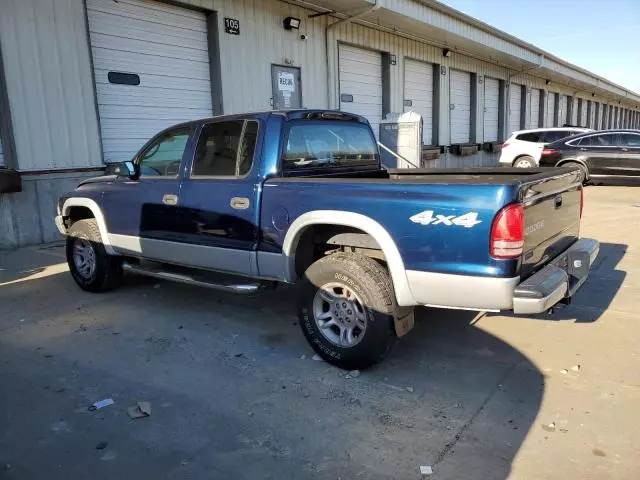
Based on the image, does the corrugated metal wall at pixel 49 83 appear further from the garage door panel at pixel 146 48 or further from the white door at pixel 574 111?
the white door at pixel 574 111

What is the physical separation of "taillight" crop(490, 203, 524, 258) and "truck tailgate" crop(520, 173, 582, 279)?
0.43 ft

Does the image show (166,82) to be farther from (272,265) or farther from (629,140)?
(629,140)

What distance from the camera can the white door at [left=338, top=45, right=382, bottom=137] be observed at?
14852mm

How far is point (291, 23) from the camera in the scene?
12500 millimetres

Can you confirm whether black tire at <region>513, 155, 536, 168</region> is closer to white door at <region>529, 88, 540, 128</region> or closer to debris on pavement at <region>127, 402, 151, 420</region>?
white door at <region>529, 88, 540, 128</region>

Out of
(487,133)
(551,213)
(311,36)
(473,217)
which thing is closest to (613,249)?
(551,213)

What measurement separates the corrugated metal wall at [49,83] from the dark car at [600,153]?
476 inches

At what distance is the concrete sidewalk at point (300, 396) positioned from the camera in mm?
2770

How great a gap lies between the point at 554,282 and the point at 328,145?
2.32m

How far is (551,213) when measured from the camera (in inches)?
145

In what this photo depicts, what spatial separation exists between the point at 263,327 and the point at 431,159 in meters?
14.7

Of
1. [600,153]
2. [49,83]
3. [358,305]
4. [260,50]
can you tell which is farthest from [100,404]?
[600,153]

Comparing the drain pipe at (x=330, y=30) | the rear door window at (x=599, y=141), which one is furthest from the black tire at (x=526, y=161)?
the drain pipe at (x=330, y=30)

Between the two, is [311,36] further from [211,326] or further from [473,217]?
[473,217]
